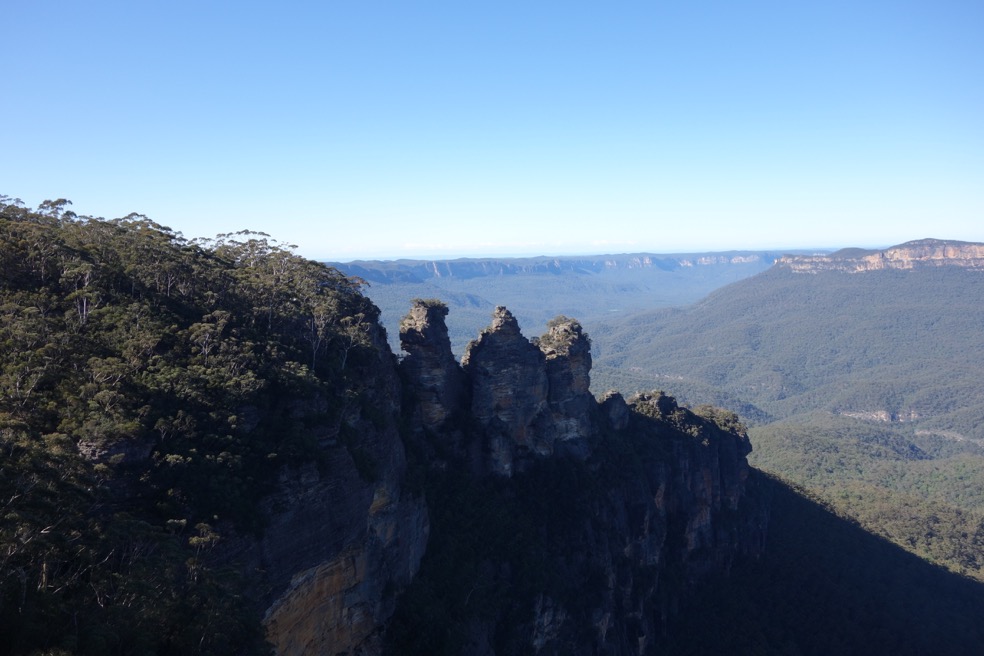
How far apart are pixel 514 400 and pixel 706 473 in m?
23.5

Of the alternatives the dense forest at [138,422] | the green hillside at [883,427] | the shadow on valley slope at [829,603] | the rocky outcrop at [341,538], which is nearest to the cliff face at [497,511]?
the rocky outcrop at [341,538]

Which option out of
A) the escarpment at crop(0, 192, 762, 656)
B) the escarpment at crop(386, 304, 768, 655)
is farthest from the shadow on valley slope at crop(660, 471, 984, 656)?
the escarpment at crop(0, 192, 762, 656)

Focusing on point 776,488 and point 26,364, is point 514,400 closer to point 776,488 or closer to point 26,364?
point 26,364

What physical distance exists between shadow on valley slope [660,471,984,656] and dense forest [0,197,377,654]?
37258mm

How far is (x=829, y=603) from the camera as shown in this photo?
49656 mm

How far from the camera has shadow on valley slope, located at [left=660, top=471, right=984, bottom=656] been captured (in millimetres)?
45438

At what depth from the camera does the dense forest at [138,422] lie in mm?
13938

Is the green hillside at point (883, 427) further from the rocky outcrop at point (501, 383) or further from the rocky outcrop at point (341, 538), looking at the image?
the rocky outcrop at point (341, 538)

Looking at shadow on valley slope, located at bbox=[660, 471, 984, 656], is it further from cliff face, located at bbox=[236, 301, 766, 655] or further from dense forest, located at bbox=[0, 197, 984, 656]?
cliff face, located at bbox=[236, 301, 766, 655]

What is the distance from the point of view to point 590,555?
39.7 m

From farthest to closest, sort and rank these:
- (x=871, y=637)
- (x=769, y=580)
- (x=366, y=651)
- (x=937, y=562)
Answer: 1. (x=937, y=562)
2. (x=769, y=580)
3. (x=871, y=637)
4. (x=366, y=651)

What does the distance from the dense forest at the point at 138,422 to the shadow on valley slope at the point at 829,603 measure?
3726 cm

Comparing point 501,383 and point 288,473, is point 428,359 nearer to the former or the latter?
point 501,383

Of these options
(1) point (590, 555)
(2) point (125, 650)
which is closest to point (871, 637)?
(1) point (590, 555)
